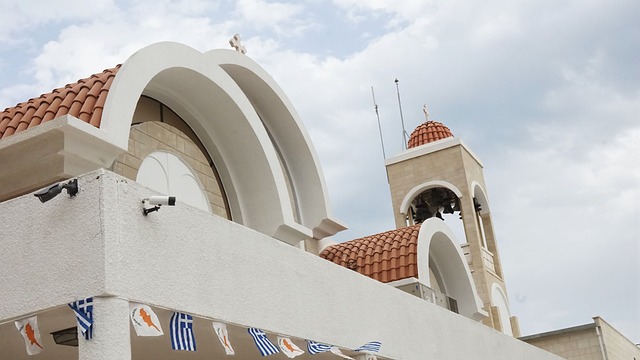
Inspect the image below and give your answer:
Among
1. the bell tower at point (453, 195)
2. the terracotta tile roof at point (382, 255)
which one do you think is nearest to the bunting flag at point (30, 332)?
the terracotta tile roof at point (382, 255)

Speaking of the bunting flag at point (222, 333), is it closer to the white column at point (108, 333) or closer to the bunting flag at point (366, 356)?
the white column at point (108, 333)

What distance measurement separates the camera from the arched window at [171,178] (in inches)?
378

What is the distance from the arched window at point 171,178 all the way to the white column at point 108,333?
4.12 m

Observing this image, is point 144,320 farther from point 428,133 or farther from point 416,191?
point 428,133

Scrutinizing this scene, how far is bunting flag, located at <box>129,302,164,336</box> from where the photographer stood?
18.2 feet

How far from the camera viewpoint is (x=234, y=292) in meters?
6.76

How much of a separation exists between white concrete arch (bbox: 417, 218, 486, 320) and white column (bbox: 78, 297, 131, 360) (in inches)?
373

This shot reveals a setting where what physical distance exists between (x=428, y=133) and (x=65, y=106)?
15.4 m

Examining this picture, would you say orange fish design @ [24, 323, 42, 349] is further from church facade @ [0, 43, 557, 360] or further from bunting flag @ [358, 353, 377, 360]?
bunting flag @ [358, 353, 377, 360]

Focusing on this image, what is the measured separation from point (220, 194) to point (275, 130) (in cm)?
209

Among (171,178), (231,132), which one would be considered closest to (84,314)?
(171,178)

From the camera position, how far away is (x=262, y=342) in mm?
6781

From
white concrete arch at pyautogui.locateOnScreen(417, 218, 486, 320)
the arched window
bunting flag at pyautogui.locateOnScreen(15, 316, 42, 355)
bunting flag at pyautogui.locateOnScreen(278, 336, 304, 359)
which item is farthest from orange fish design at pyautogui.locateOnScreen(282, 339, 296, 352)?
white concrete arch at pyautogui.locateOnScreen(417, 218, 486, 320)

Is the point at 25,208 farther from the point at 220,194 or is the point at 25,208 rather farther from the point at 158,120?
the point at 220,194
